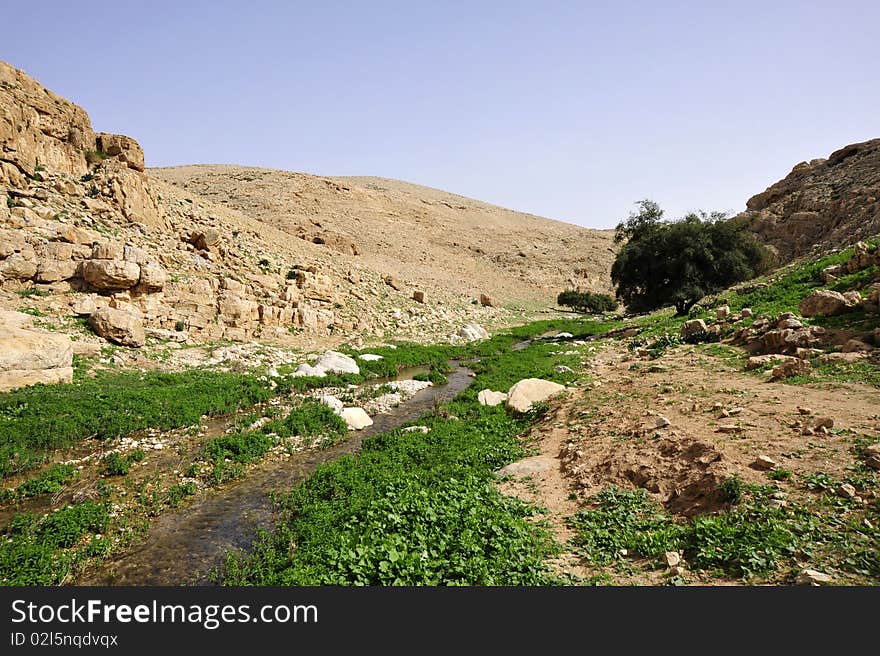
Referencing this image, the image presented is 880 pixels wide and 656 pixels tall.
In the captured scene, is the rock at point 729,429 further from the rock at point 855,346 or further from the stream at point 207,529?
the stream at point 207,529

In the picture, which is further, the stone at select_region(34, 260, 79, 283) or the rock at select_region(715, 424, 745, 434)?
the stone at select_region(34, 260, 79, 283)

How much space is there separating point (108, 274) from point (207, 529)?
1442cm

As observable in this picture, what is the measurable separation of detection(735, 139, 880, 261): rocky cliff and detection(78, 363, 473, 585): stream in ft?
90.9

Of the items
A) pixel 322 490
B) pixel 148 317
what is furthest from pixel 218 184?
pixel 322 490

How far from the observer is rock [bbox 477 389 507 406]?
14594 millimetres

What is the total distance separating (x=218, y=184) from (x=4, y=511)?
218 feet

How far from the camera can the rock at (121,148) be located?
82.9 feet

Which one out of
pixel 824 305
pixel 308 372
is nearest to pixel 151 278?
pixel 308 372

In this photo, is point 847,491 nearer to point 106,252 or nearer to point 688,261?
point 688,261

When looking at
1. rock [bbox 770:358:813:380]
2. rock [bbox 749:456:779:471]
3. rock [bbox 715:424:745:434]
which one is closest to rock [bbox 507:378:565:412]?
rock [bbox 715:424:745:434]

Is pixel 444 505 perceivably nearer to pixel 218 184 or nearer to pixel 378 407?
pixel 378 407

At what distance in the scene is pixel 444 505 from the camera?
7.18m

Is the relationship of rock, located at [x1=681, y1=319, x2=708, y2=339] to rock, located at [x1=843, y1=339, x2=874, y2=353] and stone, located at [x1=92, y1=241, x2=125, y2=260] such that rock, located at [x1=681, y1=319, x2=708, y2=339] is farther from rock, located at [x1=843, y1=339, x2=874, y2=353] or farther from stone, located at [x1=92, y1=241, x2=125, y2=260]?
stone, located at [x1=92, y1=241, x2=125, y2=260]

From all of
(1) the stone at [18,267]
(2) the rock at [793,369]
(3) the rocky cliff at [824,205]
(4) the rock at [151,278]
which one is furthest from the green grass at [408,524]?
(3) the rocky cliff at [824,205]
